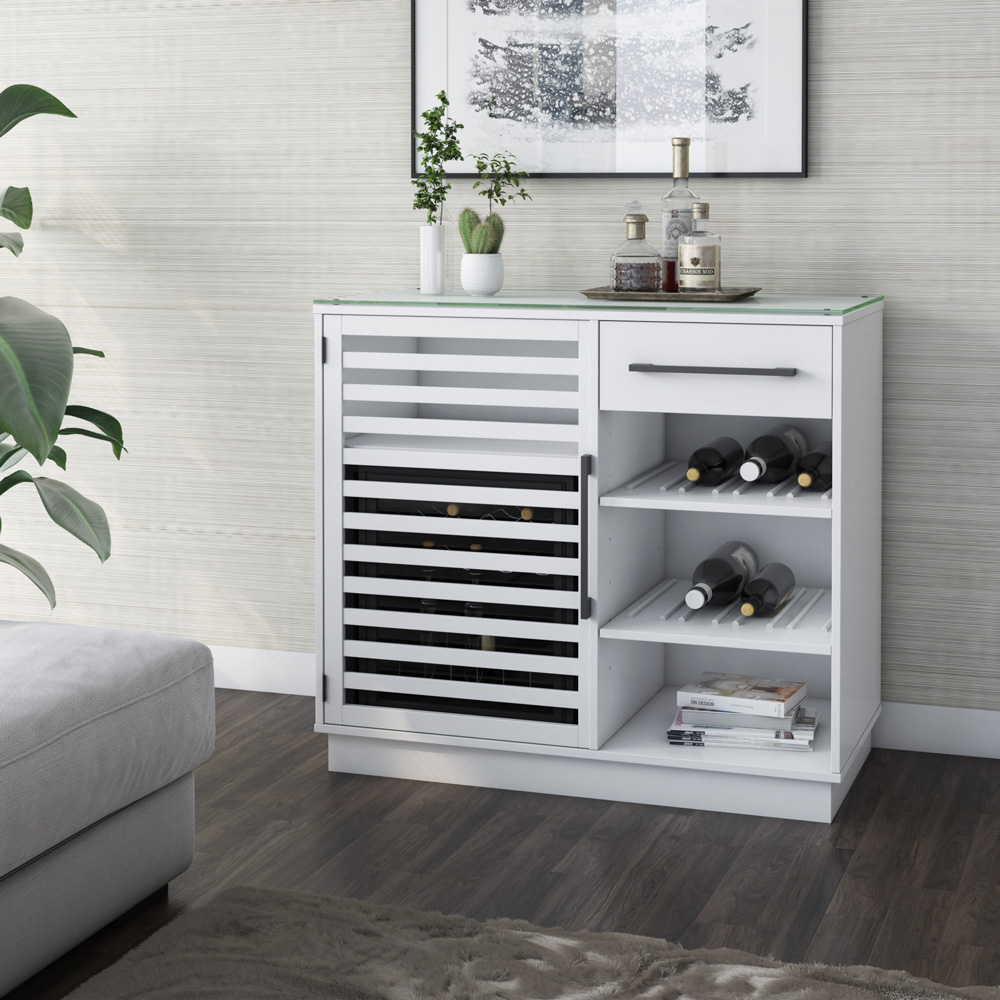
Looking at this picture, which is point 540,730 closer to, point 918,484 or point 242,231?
point 918,484

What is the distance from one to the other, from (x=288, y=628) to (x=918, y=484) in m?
1.78

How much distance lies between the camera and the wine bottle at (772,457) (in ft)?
9.64

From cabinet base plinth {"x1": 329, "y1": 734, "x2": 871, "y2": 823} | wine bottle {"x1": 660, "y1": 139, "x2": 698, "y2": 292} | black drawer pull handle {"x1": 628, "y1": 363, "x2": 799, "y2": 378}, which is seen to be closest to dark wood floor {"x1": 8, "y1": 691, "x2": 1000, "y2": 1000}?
cabinet base plinth {"x1": 329, "y1": 734, "x2": 871, "y2": 823}

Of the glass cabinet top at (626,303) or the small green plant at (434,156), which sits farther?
the small green plant at (434,156)

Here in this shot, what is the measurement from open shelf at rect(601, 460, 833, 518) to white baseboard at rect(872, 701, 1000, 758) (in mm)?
697

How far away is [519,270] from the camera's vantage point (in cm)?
349

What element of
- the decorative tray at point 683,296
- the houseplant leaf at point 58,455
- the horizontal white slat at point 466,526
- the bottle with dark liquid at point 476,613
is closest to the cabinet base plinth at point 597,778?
the bottle with dark liquid at point 476,613

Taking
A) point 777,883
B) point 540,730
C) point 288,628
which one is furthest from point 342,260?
point 777,883

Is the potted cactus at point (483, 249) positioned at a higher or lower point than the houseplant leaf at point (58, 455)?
higher

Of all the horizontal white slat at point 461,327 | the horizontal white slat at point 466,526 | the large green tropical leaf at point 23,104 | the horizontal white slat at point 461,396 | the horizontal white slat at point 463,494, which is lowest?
the horizontal white slat at point 466,526

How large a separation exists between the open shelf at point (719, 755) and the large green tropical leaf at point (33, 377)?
1386mm

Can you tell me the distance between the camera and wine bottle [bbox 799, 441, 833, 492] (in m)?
2.91

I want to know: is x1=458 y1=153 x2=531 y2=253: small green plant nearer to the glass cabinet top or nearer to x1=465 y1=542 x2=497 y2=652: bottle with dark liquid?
the glass cabinet top

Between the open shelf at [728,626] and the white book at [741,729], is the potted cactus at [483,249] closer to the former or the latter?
the open shelf at [728,626]
